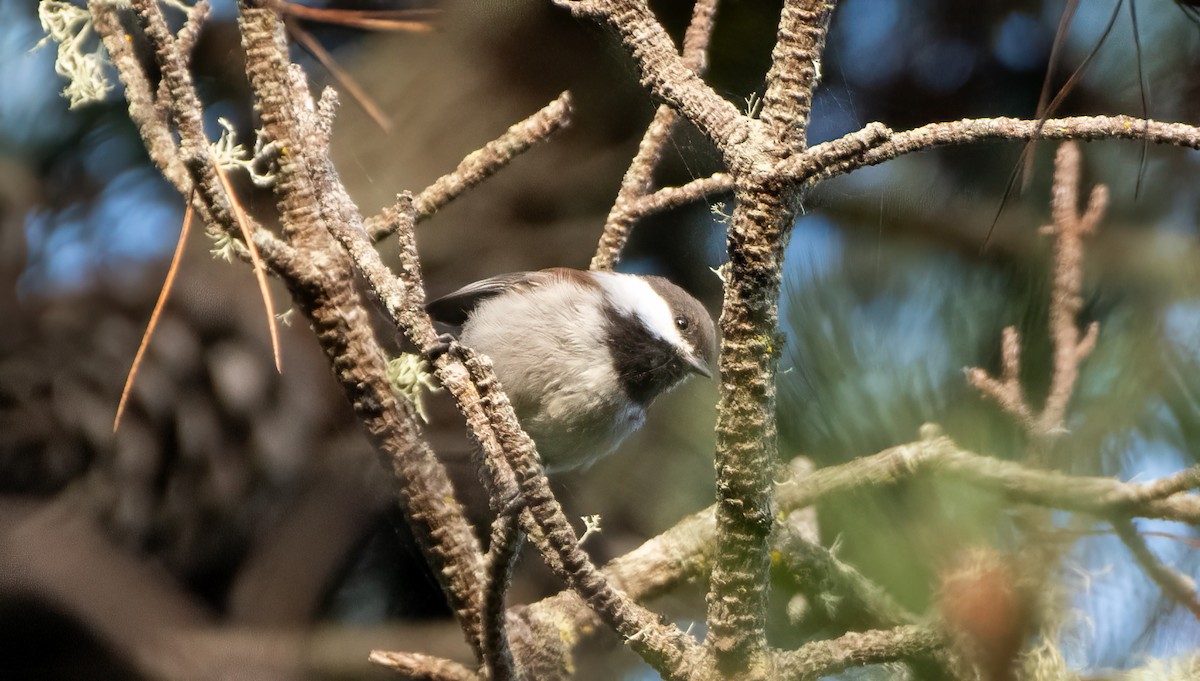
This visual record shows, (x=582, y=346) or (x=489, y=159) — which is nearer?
(x=489, y=159)

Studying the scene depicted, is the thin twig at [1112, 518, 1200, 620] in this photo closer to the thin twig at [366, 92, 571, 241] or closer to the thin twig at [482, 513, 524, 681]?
the thin twig at [482, 513, 524, 681]

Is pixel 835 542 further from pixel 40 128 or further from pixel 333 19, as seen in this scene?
pixel 40 128

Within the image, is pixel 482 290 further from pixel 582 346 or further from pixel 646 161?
pixel 646 161

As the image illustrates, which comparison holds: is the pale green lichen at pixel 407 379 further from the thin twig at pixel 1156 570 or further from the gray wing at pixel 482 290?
the thin twig at pixel 1156 570

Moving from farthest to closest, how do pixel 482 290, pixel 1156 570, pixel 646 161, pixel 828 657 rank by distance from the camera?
pixel 482 290 < pixel 646 161 < pixel 828 657 < pixel 1156 570

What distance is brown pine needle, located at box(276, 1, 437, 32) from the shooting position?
868 mm

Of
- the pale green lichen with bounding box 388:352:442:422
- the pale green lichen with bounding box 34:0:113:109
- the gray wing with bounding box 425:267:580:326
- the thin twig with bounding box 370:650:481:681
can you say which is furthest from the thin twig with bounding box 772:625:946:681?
the pale green lichen with bounding box 34:0:113:109

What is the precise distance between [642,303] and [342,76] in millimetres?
442

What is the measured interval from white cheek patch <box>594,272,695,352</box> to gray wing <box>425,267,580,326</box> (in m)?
0.05

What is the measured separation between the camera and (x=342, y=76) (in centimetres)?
91

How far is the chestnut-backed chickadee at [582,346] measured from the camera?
1080 mm

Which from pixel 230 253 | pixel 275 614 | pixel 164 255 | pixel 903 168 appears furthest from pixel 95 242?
pixel 903 168

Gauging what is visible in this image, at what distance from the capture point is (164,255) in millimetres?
1035

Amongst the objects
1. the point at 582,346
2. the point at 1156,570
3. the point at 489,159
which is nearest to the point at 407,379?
the point at 489,159
